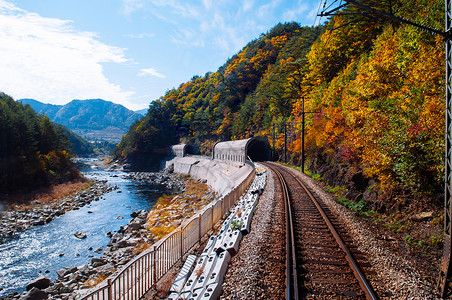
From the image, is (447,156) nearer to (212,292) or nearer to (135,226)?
(212,292)

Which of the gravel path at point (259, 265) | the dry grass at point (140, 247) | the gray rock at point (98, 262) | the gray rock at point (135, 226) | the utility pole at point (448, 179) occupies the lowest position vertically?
the gray rock at point (98, 262)

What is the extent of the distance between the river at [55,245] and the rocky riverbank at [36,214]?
0.83 meters

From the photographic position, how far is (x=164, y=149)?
322 feet

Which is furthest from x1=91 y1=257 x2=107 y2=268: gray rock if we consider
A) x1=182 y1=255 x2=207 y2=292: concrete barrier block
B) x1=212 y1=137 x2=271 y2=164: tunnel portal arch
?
x1=212 y1=137 x2=271 y2=164: tunnel portal arch

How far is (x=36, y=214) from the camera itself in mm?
25797

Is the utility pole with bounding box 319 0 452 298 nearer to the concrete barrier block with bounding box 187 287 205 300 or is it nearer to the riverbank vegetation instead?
the riverbank vegetation

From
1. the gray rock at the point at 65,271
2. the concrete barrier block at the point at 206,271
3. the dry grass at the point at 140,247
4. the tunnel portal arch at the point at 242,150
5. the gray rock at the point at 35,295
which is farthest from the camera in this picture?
the tunnel portal arch at the point at 242,150

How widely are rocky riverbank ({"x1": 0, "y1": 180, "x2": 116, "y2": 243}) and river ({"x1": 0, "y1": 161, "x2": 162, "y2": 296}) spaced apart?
833mm

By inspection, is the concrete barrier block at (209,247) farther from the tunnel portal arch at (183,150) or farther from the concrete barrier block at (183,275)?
the tunnel portal arch at (183,150)

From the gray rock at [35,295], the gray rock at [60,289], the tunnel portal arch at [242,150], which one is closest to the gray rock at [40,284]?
the gray rock at [60,289]

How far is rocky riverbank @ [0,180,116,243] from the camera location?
21.5 m

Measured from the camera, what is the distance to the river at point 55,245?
548 inches

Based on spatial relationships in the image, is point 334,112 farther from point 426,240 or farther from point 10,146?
point 10,146

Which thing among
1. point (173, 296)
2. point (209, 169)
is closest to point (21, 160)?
point (209, 169)
